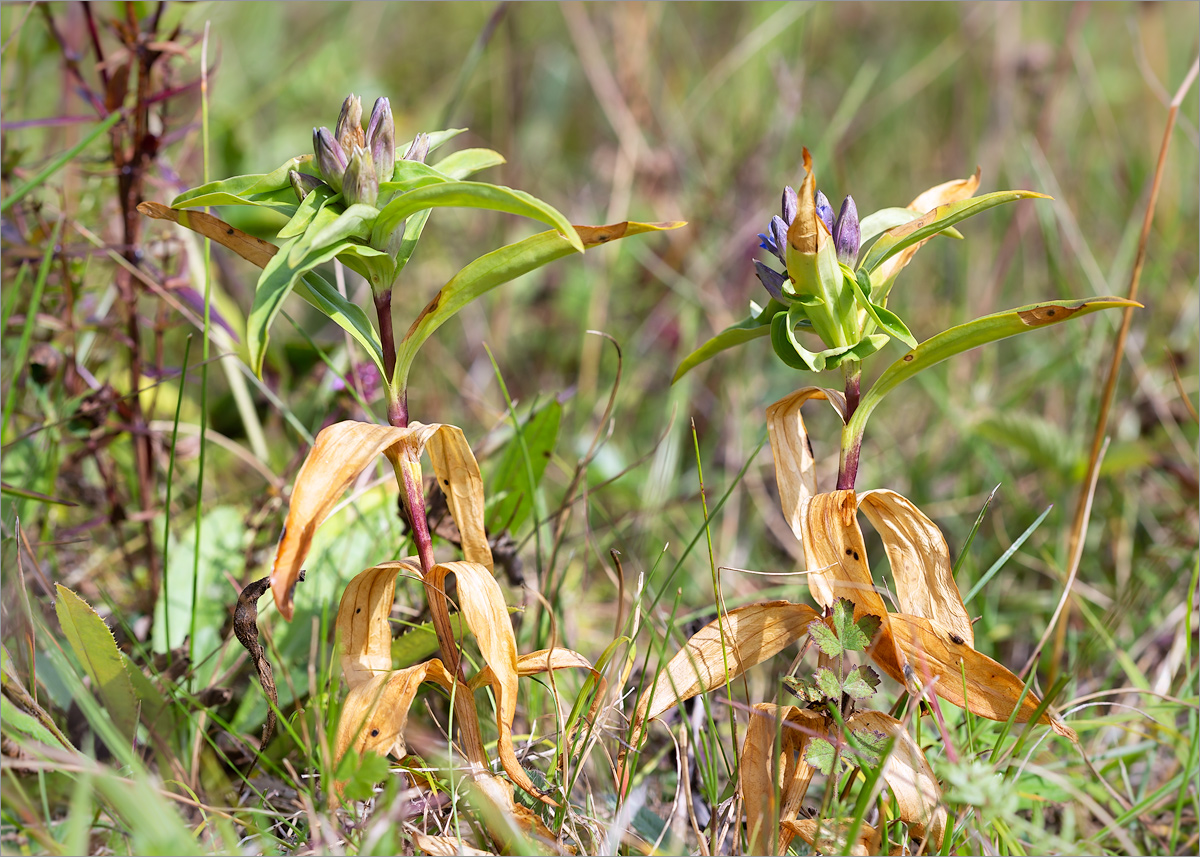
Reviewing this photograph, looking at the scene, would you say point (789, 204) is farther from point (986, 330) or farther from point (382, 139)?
point (382, 139)

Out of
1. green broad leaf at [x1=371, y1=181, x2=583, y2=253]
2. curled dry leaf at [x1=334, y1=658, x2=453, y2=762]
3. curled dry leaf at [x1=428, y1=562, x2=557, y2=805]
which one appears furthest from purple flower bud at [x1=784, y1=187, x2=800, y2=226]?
curled dry leaf at [x1=334, y1=658, x2=453, y2=762]

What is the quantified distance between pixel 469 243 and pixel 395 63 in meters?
1.46

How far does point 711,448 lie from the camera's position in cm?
233

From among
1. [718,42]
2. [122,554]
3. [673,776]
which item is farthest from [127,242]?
[718,42]

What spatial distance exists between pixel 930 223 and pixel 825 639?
410 mm

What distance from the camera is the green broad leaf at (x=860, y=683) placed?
0.88m

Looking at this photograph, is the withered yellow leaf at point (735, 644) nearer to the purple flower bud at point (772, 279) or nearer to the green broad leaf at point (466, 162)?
the purple flower bud at point (772, 279)

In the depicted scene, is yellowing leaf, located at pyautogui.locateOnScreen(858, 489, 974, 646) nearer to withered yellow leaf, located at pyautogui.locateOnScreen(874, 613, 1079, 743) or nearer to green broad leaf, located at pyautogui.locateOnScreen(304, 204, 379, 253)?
withered yellow leaf, located at pyautogui.locateOnScreen(874, 613, 1079, 743)

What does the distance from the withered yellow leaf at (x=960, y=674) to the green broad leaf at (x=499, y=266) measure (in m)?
0.47

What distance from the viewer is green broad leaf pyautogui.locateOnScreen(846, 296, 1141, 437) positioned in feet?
2.67

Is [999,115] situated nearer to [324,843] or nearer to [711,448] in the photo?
[711,448]

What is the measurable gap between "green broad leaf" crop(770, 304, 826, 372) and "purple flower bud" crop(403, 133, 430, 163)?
38cm

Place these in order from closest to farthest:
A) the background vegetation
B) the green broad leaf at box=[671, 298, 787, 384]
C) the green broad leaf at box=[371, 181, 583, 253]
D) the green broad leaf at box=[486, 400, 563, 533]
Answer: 1. the green broad leaf at box=[371, 181, 583, 253]
2. the green broad leaf at box=[671, 298, 787, 384]
3. the background vegetation
4. the green broad leaf at box=[486, 400, 563, 533]

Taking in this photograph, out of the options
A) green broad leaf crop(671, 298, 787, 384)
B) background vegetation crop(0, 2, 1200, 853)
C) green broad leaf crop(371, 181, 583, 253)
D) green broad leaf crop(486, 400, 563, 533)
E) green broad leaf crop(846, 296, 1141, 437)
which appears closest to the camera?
green broad leaf crop(371, 181, 583, 253)
